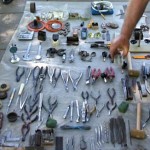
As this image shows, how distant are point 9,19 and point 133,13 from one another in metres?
1.78

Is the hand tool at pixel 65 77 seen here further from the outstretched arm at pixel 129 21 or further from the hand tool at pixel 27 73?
the outstretched arm at pixel 129 21

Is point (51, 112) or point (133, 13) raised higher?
point (133, 13)

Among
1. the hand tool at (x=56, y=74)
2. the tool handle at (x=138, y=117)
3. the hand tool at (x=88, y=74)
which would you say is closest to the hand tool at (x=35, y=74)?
the hand tool at (x=56, y=74)

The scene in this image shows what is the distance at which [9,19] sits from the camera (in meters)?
3.49

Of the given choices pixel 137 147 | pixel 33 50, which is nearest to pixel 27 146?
pixel 137 147

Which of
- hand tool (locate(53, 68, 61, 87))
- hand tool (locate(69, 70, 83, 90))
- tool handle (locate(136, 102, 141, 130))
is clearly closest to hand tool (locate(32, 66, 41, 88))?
hand tool (locate(53, 68, 61, 87))

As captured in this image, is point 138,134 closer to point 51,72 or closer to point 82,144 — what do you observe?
point 82,144

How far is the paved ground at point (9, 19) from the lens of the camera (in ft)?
10.4

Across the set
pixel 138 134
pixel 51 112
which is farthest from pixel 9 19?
pixel 138 134

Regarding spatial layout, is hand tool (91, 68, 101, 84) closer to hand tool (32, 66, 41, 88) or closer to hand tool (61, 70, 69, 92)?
hand tool (61, 70, 69, 92)

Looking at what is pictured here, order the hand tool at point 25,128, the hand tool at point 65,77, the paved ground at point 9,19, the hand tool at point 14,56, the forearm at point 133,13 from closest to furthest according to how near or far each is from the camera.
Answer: the forearm at point 133,13
the hand tool at point 25,128
the hand tool at point 65,77
the hand tool at point 14,56
the paved ground at point 9,19

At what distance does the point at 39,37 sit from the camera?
295 centimetres

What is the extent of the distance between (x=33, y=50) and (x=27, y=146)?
1034mm

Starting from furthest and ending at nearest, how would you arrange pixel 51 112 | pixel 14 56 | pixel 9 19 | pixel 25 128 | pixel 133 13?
pixel 9 19 → pixel 14 56 → pixel 51 112 → pixel 25 128 → pixel 133 13
